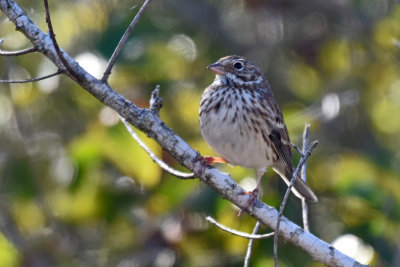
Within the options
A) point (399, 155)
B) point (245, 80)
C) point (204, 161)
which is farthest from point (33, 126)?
point (204, 161)

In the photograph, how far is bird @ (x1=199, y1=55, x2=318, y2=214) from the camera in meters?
5.77

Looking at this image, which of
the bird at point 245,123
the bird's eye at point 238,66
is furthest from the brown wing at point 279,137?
the bird's eye at point 238,66

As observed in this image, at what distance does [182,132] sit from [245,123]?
1579 millimetres

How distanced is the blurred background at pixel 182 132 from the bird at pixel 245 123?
14cm

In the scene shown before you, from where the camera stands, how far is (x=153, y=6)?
28.3 feet

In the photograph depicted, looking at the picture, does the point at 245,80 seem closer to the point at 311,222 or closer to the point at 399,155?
the point at 311,222

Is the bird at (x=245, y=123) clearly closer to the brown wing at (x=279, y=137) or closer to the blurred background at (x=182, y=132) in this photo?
the brown wing at (x=279, y=137)

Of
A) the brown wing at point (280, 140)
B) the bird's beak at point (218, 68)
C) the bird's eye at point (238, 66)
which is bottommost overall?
the brown wing at point (280, 140)

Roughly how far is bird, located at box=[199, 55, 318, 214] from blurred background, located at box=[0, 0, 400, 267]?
137 millimetres

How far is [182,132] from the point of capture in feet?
24.1

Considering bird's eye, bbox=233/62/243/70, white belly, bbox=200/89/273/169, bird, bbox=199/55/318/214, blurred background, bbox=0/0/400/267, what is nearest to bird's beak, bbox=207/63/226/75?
bird, bbox=199/55/318/214

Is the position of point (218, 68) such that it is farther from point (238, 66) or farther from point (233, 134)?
point (233, 134)

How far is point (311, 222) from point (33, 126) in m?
3.06

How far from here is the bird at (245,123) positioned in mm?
5770
